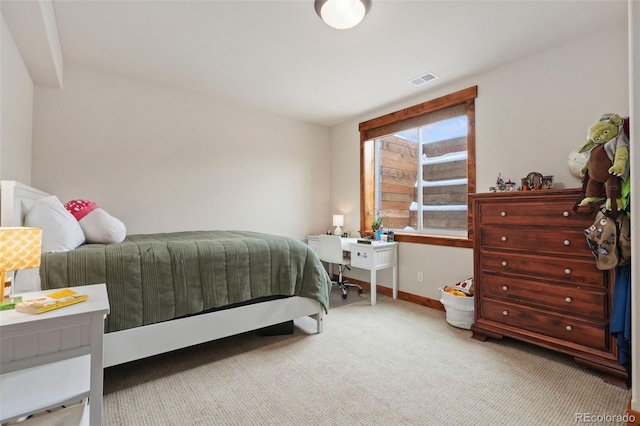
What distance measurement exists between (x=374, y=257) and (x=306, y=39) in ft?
7.67

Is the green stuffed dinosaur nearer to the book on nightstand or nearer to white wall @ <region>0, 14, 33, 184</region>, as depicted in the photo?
the book on nightstand

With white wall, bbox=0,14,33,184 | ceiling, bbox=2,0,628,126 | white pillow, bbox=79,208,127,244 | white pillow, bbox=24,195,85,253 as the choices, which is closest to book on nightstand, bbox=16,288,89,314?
white pillow, bbox=24,195,85,253

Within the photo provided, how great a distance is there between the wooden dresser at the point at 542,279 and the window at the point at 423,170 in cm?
68

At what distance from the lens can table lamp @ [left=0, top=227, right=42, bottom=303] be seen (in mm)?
1108

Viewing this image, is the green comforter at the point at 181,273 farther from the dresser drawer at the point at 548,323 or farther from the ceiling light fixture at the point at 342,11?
the ceiling light fixture at the point at 342,11

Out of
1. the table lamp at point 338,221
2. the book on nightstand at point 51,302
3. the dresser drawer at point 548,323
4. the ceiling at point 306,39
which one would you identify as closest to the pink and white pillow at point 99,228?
the book on nightstand at point 51,302

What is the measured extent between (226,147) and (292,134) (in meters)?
1.08

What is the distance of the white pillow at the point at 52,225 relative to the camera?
168cm

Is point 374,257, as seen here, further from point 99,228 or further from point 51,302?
point 51,302

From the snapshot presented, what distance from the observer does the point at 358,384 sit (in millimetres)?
1856

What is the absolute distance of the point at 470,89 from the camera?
10.2 ft

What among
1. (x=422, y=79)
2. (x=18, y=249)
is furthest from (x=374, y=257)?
(x=18, y=249)

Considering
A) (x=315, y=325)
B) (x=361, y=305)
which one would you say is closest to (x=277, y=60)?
(x=315, y=325)

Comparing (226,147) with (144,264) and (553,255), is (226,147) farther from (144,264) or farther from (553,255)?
(553,255)
